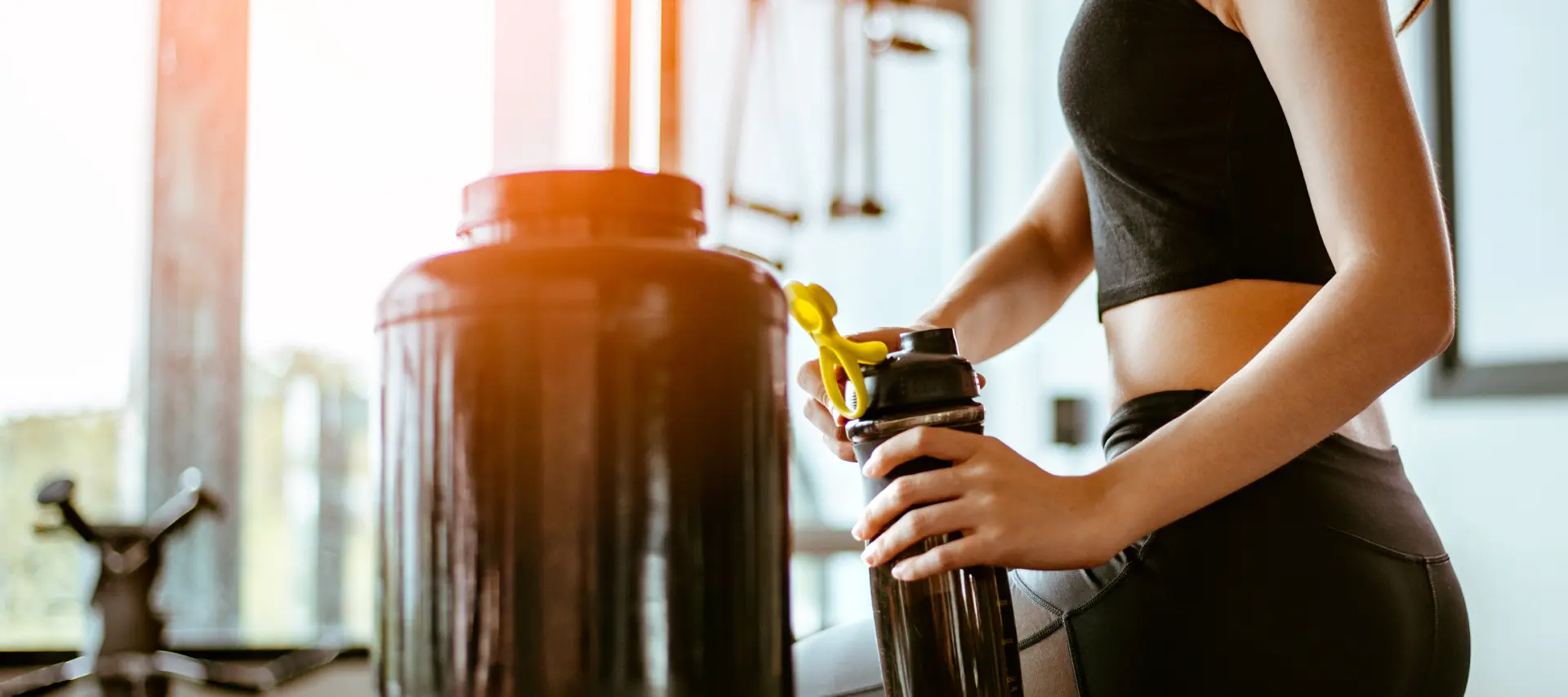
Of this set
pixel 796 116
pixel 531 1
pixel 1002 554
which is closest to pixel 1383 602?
pixel 1002 554

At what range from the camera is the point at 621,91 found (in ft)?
6.27

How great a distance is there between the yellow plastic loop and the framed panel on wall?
3.51 feet

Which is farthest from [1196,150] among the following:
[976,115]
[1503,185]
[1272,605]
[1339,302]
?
[976,115]

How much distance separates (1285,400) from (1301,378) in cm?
1

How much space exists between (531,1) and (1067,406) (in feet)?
4.26

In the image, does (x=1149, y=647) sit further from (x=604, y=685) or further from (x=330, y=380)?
(x=330, y=380)

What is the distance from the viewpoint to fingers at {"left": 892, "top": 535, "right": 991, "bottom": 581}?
20.4 inches

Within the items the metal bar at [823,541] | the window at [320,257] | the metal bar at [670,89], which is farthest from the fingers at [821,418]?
the metal bar at [823,541]

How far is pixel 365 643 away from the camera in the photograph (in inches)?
56.9

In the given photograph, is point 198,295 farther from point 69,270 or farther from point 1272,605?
point 1272,605

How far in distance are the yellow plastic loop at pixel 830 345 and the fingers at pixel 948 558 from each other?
0.07 meters

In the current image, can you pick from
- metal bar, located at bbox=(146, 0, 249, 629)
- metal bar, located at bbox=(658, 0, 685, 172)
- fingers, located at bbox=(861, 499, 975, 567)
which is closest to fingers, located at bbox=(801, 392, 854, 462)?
fingers, located at bbox=(861, 499, 975, 567)

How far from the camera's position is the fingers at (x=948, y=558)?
1.70ft

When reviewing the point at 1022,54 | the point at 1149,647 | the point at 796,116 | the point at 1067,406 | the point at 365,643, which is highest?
the point at 1022,54
